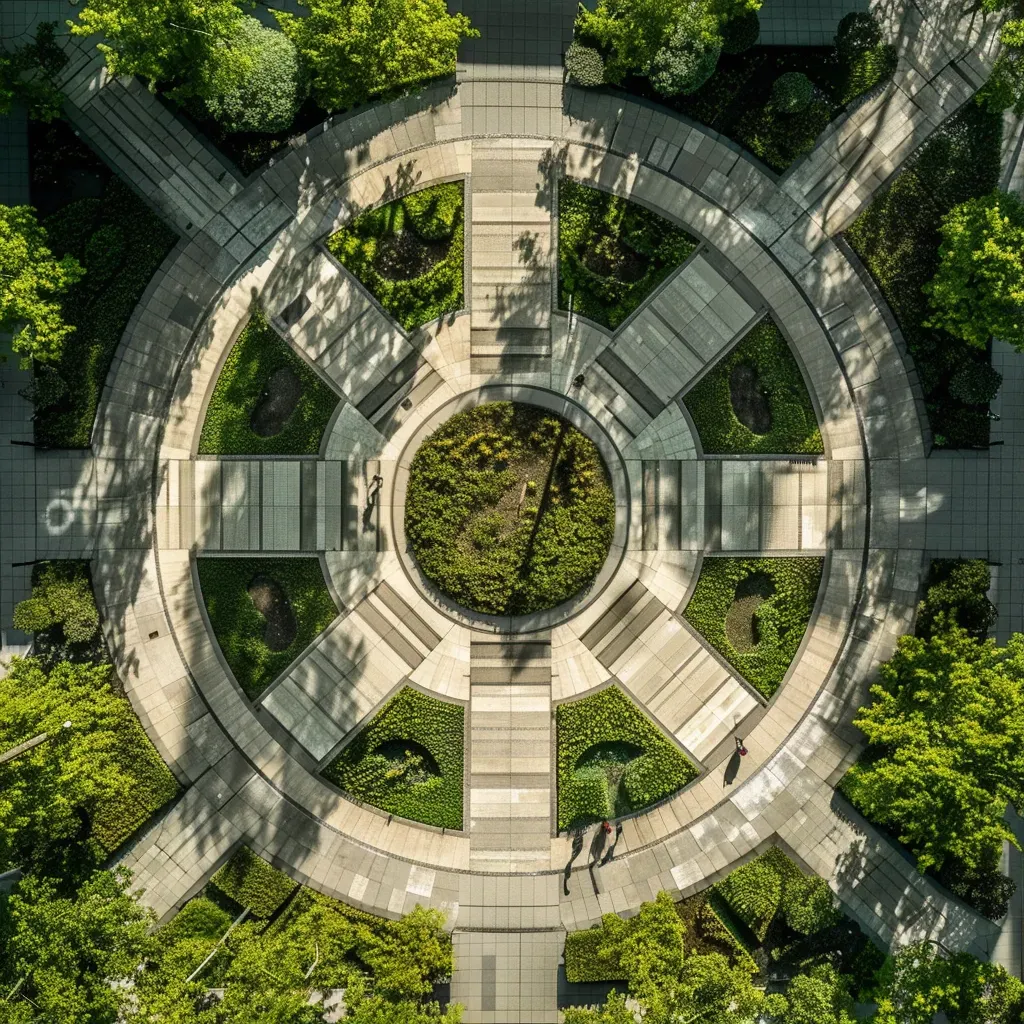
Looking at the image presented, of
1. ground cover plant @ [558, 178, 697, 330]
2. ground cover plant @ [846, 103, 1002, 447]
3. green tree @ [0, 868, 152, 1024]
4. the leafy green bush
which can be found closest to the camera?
green tree @ [0, 868, 152, 1024]

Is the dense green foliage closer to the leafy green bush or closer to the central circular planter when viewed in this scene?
the leafy green bush

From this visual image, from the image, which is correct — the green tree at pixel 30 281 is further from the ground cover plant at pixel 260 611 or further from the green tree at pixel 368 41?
the green tree at pixel 368 41

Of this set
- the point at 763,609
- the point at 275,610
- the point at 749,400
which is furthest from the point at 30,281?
the point at 763,609

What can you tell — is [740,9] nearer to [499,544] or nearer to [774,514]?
[774,514]

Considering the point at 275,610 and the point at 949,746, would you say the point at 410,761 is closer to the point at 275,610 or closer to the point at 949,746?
the point at 275,610

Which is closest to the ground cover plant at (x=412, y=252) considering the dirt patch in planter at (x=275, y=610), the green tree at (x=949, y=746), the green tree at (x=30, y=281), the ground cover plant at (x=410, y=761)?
the green tree at (x=30, y=281)

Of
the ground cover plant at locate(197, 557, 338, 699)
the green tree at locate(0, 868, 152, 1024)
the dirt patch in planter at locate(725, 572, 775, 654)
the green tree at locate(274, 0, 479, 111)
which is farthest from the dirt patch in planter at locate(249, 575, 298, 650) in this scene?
the green tree at locate(274, 0, 479, 111)

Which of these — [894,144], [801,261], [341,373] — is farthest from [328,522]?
[894,144]
